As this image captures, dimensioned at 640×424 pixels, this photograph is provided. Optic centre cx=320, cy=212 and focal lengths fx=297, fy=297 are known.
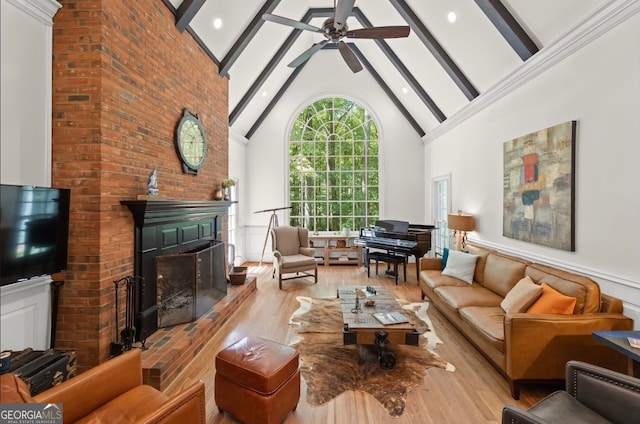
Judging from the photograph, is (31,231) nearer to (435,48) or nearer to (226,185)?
(226,185)

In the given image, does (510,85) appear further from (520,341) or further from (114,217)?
(114,217)

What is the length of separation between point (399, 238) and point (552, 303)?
3.55m

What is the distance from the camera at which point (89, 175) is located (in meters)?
2.39

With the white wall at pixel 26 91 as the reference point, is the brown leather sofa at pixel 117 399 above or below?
below

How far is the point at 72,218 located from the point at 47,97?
3.07 ft

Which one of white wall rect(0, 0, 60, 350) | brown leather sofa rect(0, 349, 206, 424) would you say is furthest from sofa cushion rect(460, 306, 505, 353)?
white wall rect(0, 0, 60, 350)

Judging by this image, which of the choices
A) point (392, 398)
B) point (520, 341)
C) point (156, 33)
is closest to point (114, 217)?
point (156, 33)

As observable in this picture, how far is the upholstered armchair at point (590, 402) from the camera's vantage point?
148cm

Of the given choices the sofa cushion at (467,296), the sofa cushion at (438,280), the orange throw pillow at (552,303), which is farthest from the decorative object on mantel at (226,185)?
the orange throw pillow at (552,303)

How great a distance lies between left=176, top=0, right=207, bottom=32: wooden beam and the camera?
3.42 m

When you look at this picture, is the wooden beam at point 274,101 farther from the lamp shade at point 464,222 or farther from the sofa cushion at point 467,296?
the sofa cushion at point 467,296

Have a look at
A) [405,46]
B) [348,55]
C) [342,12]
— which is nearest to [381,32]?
[342,12]

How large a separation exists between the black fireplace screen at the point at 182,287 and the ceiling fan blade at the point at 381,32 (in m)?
3.10

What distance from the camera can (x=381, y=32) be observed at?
3.39 m
